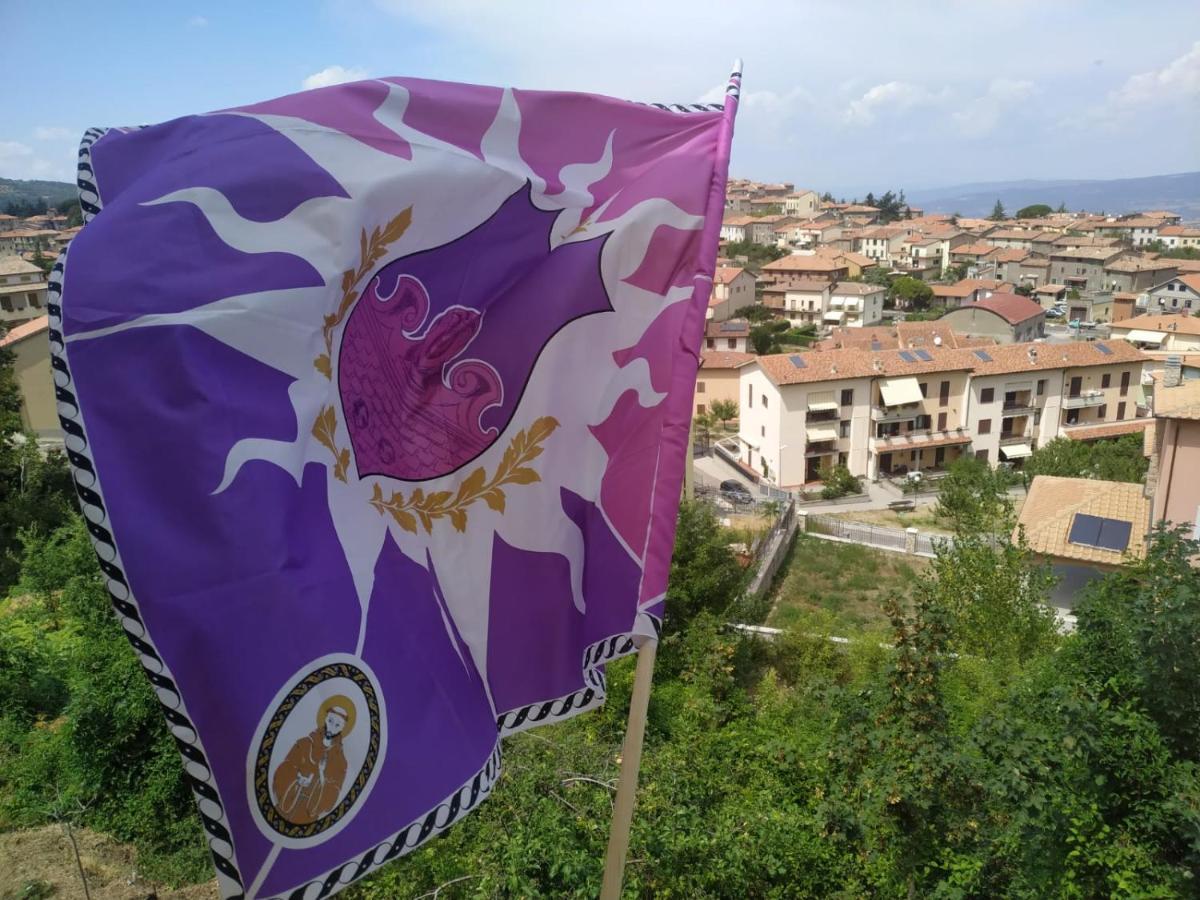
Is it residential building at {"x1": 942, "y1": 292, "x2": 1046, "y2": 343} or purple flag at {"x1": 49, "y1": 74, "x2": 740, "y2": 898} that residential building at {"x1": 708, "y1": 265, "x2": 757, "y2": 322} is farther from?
purple flag at {"x1": 49, "y1": 74, "x2": 740, "y2": 898}

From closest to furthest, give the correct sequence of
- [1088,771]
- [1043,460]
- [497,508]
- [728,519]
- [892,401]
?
[497,508] < [1088,771] < [728,519] < [1043,460] < [892,401]

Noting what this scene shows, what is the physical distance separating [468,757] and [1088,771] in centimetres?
465

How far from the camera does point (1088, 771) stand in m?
5.46

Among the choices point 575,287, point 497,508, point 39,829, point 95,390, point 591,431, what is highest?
point 575,287

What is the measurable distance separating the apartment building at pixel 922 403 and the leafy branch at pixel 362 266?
1311 inches

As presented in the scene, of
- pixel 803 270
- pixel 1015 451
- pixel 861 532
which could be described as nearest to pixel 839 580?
pixel 861 532

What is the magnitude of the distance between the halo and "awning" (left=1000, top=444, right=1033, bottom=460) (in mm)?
42096

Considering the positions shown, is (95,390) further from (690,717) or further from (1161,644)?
(690,717)

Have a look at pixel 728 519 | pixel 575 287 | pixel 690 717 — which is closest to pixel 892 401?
pixel 728 519

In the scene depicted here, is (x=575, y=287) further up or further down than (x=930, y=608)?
further up

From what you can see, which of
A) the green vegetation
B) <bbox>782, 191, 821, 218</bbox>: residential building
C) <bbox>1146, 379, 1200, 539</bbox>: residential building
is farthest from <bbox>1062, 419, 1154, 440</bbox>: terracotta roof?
<bbox>782, 191, 821, 218</bbox>: residential building

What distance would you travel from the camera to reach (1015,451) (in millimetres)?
39562

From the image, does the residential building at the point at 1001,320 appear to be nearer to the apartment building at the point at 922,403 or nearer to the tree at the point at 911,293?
the apartment building at the point at 922,403

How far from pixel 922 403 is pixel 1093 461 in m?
8.23
